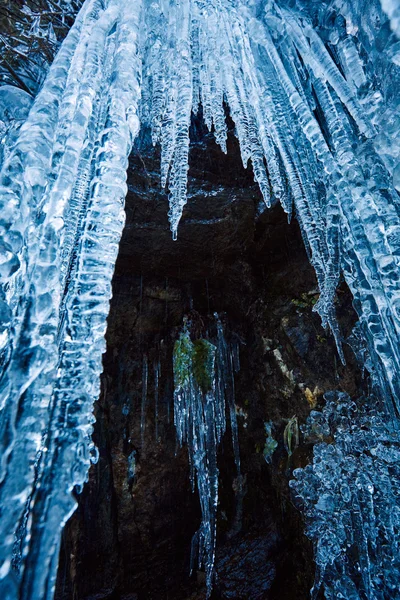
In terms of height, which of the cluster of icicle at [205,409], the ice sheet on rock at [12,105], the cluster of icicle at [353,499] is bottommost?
the cluster of icicle at [353,499]

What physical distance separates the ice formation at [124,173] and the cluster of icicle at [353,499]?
4.55ft

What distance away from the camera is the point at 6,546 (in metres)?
0.74

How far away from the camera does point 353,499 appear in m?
2.88

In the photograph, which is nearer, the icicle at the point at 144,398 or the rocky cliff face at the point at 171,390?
the rocky cliff face at the point at 171,390

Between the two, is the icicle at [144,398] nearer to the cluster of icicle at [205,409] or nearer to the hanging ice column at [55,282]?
the cluster of icicle at [205,409]

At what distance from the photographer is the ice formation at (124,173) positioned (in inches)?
38.3

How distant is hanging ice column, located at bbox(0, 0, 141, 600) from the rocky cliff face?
1890 mm

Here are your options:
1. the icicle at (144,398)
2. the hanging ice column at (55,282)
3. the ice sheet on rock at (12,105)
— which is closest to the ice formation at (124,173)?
the hanging ice column at (55,282)

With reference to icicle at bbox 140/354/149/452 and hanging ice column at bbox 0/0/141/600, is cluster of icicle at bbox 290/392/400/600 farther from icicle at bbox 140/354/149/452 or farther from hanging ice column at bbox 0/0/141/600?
hanging ice column at bbox 0/0/141/600

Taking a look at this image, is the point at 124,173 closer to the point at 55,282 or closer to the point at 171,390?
the point at 55,282

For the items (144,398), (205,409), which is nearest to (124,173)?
(205,409)

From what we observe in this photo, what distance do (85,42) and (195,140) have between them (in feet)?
5.39

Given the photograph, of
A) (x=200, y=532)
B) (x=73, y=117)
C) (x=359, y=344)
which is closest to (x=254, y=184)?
(x=359, y=344)

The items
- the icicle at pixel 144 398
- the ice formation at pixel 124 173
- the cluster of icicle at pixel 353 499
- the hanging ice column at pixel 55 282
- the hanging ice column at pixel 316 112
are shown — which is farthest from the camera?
the icicle at pixel 144 398
